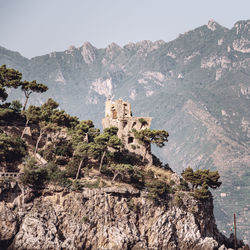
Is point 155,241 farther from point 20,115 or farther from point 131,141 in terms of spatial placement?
point 20,115

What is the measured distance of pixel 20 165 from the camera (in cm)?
9181

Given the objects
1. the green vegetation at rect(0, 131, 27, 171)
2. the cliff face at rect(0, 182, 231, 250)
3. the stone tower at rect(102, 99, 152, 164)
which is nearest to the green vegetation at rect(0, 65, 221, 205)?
the green vegetation at rect(0, 131, 27, 171)

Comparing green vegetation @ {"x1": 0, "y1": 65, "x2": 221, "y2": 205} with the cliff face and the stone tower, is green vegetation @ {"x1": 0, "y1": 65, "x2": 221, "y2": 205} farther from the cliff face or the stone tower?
the cliff face

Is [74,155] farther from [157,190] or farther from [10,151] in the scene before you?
[157,190]

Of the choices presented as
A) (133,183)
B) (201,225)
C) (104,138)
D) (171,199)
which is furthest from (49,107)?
(201,225)

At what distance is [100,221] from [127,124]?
31.6m

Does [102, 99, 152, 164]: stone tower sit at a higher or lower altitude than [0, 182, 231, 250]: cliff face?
higher

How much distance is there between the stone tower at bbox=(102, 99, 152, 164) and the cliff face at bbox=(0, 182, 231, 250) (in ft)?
55.6

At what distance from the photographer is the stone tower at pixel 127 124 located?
111 meters

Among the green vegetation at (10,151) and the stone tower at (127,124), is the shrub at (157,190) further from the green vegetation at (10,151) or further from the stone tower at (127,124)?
the green vegetation at (10,151)

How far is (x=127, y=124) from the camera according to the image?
4456 inches

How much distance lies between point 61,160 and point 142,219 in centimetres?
1950

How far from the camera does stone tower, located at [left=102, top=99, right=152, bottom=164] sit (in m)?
111

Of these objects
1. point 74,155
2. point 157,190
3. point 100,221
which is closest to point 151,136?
point 157,190
